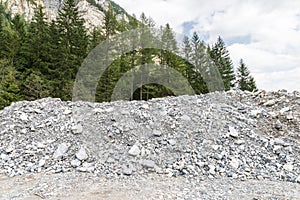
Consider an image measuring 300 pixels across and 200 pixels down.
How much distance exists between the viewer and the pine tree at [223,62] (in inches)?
1065

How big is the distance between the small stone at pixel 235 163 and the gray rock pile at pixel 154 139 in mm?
19

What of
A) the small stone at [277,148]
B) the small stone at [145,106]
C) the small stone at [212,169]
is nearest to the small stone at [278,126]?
the small stone at [277,148]

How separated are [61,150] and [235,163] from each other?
11.4 feet

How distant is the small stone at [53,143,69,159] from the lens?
5232 mm

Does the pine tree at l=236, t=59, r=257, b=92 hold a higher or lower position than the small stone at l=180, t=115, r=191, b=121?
higher

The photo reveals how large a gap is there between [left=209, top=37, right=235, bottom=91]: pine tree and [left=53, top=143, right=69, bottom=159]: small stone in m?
22.9

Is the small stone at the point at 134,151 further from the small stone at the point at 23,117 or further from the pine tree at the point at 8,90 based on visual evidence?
the pine tree at the point at 8,90

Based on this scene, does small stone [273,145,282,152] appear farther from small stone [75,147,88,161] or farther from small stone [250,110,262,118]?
small stone [75,147,88,161]

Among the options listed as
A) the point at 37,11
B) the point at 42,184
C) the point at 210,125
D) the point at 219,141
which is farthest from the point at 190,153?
the point at 37,11

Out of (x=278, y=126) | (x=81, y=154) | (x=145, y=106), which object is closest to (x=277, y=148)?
(x=278, y=126)

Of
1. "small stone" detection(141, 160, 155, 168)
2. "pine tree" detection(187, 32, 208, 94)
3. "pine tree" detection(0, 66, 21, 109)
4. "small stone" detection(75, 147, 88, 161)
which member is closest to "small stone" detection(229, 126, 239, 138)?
"small stone" detection(141, 160, 155, 168)

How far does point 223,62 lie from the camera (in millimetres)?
28562

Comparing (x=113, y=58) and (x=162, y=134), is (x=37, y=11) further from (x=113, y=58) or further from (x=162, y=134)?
(x=162, y=134)

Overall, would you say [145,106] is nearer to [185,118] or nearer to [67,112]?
[185,118]
